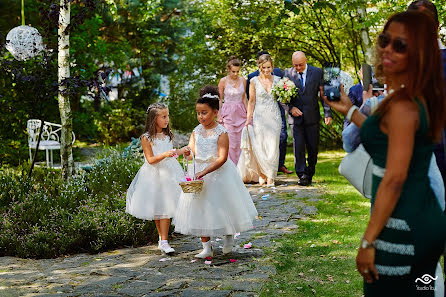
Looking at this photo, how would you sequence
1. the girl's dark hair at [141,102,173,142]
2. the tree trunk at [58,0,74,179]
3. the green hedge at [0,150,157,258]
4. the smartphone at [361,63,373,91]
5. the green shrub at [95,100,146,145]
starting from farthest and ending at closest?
the green shrub at [95,100,146,145] < the tree trunk at [58,0,74,179] < the green hedge at [0,150,157,258] < the girl's dark hair at [141,102,173,142] < the smartphone at [361,63,373,91]

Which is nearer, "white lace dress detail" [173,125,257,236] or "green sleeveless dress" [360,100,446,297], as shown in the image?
"green sleeveless dress" [360,100,446,297]

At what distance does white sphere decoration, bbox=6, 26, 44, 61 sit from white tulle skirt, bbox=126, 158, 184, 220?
3884 millimetres

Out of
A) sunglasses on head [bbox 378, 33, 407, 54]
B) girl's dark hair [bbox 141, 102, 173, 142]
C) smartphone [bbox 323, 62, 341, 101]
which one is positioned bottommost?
girl's dark hair [bbox 141, 102, 173, 142]

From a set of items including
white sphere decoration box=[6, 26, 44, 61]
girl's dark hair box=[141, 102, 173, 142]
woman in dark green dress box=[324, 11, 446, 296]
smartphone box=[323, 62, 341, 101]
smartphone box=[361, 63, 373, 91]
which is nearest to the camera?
woman in dark green dress box=[324, 11, 446, 296]

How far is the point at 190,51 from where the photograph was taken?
17.6 metres

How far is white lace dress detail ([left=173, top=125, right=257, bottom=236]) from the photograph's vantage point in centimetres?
570

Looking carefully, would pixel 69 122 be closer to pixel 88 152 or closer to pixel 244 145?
pixel 244 145

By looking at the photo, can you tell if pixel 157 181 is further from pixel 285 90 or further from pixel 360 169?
pixel 285 90

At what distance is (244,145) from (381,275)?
7941 mm

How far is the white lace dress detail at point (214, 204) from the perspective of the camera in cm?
570

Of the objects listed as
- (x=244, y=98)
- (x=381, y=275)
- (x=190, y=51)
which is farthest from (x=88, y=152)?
(x=381, y=275)

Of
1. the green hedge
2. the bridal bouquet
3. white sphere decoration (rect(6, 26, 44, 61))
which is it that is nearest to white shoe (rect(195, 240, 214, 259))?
the green hedge

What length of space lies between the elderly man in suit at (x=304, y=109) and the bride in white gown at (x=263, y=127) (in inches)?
12.9

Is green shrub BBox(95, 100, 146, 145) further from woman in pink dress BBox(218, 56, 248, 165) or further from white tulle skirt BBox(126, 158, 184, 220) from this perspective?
white tulle skirt BBox(126, 158, 184, 220)
